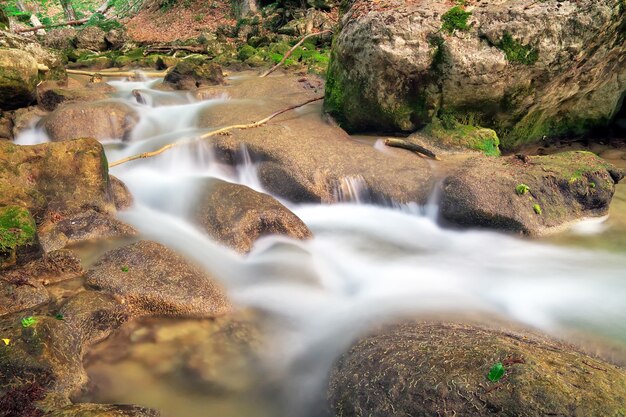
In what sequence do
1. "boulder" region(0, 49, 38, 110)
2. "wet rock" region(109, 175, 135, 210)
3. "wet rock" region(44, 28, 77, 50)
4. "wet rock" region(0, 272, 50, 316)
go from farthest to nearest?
"wet rock" region(44, 28, 77, 50) → "boulder" region(0, 49, 38, 110) → "wet rock" region(109, 175, 135, 210) → "wet rock" region(0, 272, 50, 316)

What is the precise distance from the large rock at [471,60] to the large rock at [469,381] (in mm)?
5258

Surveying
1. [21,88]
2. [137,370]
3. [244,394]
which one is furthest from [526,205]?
[21,88]

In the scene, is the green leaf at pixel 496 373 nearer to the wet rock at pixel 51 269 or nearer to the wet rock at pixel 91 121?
the wet rock at pixel 51 269

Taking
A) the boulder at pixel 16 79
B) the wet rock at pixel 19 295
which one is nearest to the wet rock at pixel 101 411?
the wet rock at pixel 19 295

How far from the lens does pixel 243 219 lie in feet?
17.7

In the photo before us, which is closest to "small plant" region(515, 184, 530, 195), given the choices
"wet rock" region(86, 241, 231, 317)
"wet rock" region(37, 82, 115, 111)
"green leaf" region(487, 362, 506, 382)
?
"green leaf" region(487, 362, 506, 382)

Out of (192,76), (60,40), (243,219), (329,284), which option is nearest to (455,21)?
(243,219)

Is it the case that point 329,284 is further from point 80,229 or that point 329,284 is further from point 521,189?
point 521,189

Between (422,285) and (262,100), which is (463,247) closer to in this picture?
(422,285)

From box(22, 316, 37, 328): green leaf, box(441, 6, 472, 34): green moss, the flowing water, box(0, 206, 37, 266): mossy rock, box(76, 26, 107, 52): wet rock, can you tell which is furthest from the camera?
box(76, 26, 107, 52): wet rock

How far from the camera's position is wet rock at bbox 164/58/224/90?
38.6ft

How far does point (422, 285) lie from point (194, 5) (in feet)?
96.4

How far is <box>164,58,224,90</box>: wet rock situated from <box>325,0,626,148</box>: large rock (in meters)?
4.95

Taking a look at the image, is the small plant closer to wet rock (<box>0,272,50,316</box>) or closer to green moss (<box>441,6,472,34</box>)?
green moss (<box>441,6,472,34</box>)
